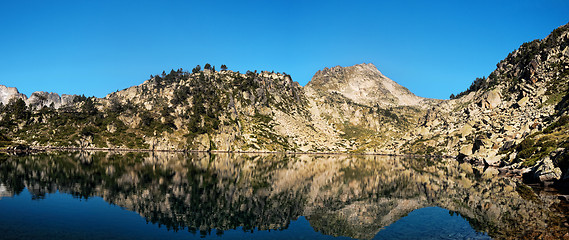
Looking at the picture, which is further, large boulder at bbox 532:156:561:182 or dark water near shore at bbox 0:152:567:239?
large boulder at bbox 532:156:561:182

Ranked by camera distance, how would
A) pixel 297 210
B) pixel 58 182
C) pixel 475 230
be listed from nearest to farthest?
1. pixel 475 230
2. pixel 297 210
3. pixel 58 182

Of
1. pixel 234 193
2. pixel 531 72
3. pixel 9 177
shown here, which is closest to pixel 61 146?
pixel 9 177

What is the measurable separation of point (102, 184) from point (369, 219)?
4415 cm

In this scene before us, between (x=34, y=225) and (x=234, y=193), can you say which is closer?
(x=34, y=225)

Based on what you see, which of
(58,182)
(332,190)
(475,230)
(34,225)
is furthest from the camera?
(332,190)

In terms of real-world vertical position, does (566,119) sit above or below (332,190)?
above

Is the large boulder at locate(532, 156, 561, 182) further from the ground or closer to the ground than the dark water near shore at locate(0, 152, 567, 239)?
further from the ground

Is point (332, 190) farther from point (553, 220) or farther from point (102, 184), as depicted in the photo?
point (102, 184)

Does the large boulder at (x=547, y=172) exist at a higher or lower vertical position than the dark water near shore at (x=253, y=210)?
higher

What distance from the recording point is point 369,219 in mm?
37406

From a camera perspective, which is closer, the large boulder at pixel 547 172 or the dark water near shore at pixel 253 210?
the dark water near shore at pixel 253 210

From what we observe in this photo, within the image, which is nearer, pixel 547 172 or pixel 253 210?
pixel 253 210

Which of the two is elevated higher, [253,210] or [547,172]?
[547,172]

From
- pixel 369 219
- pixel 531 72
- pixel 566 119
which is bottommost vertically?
pixel 369 219
